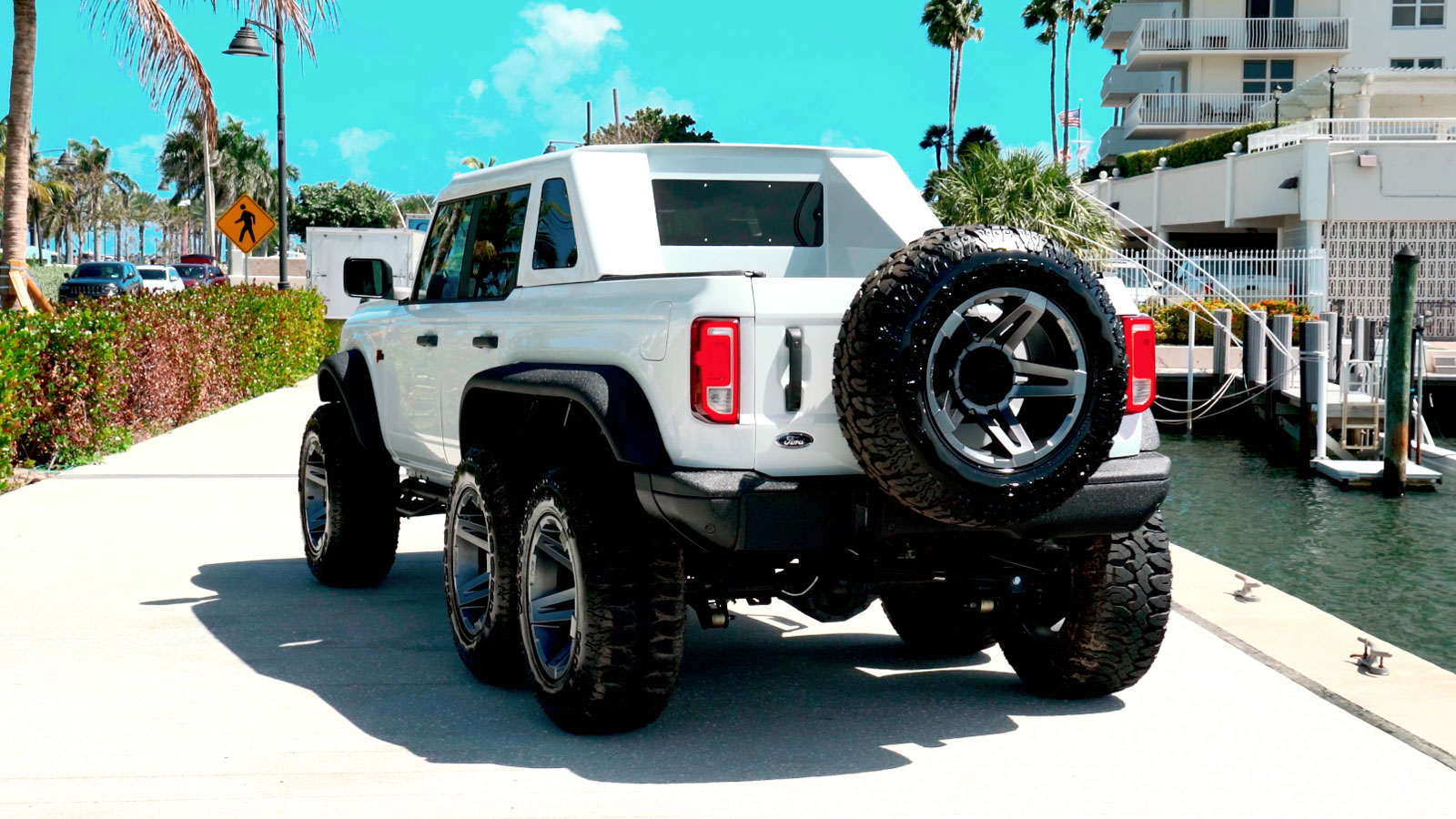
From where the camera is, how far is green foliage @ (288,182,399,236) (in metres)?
91.3

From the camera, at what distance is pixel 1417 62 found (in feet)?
196

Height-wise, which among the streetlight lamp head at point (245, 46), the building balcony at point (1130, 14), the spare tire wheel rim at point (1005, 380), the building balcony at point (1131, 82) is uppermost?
the building balcony at point (1130, 14)

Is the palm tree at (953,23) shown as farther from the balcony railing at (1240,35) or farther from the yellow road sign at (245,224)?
the yellow road sign at (245,224)

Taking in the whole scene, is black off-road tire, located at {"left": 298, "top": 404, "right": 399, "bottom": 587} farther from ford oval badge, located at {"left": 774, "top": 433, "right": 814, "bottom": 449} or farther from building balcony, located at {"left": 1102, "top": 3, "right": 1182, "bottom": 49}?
building balcony, located at {"left": 1102, "top": 3, "right": 1182, "bottom": 49}

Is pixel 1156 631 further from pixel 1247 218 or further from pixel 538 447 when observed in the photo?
pixel 1247 218

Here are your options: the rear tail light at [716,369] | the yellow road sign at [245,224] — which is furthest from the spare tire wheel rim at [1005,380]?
the yellow road sign at [245,224]

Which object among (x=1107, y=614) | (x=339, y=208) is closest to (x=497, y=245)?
(x=1107, y=614)

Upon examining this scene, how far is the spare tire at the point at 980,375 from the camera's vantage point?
195 inches

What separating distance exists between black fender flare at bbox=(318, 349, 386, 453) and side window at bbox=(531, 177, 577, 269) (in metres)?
2.02

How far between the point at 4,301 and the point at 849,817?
1772cm

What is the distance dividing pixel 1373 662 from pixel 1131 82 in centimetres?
6736

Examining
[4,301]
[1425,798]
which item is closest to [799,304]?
[1425,798]

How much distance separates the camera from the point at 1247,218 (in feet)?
158

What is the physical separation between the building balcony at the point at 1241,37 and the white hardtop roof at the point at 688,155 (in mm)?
59173
